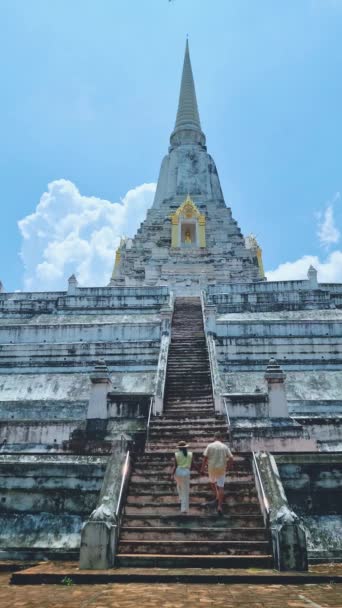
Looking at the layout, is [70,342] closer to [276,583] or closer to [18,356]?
[18,356]

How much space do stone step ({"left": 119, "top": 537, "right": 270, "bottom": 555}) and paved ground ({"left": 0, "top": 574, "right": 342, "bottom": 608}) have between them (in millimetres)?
1227

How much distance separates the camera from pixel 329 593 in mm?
5070

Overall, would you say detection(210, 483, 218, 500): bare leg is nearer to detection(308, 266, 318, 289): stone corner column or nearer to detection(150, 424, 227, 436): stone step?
detection(150, 424, 227, 436): stone step

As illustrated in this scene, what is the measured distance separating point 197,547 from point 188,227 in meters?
33.5

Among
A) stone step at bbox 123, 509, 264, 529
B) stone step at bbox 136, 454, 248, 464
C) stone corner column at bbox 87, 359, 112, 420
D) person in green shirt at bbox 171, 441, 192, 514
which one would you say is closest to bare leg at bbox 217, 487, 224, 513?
stone step at bbox 123, 509, 264, 529

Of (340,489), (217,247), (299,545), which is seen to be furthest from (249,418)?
(217,247)

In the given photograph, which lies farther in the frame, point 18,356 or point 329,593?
point 18,356

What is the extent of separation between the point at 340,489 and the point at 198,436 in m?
4.21

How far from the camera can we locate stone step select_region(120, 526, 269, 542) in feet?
23.2

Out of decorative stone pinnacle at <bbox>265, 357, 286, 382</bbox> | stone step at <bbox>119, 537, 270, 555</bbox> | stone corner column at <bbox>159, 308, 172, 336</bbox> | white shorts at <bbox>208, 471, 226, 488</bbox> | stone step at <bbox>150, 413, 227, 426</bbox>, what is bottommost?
stone step at <bbox>119, 537, 270, 555</bbox>

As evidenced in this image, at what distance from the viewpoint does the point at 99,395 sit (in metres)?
12.5

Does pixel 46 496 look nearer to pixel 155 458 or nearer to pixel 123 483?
pixel 123 483

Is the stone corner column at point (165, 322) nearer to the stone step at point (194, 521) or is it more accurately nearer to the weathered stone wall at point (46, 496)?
the weathered stone wall at point (46, 496)

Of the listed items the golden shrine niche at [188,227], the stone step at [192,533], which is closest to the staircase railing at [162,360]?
the stone step at [192,533]
